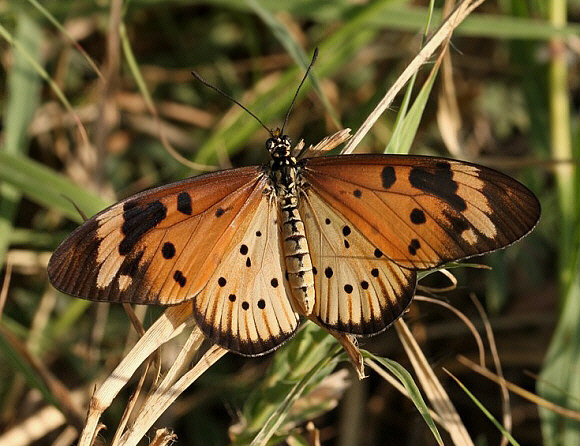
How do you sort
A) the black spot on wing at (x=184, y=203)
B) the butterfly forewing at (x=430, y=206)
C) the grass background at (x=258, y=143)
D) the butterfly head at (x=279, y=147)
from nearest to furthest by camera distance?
the butterfly forewing at (x=430, y=206)
the black spot on wing at (x=184, y=203)
the butterfly head at (x=279, y=147)
the grass background at (x=258, y=143)

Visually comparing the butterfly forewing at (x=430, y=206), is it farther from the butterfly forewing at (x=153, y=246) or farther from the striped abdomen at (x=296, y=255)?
the butterfly forewing at (x=153, y=246)

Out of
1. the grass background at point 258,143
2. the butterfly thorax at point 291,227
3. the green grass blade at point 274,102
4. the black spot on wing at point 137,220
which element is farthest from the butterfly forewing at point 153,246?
the green grass blade at point 274,102

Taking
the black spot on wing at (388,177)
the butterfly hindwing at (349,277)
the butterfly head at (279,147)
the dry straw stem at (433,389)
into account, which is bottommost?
the dry straw stem at (433,389)

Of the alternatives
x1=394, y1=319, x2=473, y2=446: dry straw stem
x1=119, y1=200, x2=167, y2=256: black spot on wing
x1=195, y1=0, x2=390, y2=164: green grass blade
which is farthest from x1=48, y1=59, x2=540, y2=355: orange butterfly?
x1=195, y1=0, x2=390, y2=164: green grass blade

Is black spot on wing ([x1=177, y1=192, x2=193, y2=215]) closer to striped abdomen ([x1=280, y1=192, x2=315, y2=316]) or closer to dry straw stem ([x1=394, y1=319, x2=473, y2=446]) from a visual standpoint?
striped abdomen ([x1=280, y1=192, x2=315, y2=316])

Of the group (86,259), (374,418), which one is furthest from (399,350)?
(86,259)

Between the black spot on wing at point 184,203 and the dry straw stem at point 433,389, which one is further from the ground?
the black spot on wing at point 184,203
